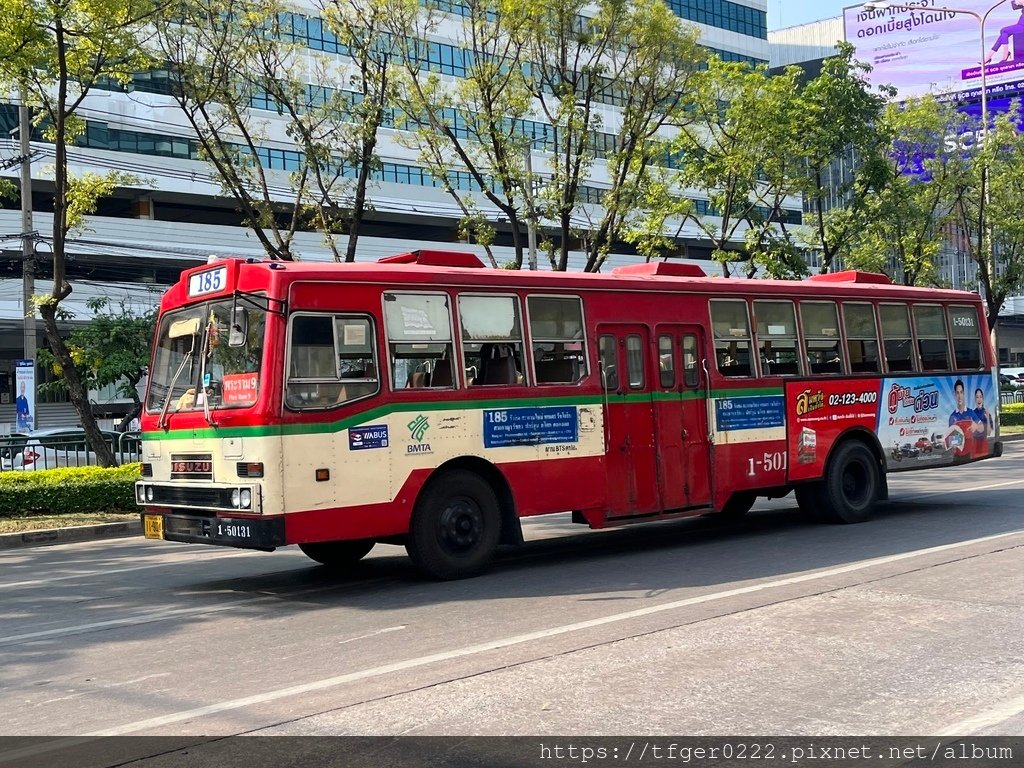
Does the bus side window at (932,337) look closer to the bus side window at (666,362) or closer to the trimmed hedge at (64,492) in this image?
the bus side window at (666,362)

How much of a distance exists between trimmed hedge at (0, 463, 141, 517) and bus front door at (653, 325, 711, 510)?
30.5 ft

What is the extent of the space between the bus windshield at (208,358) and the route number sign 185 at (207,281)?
0.44 feet

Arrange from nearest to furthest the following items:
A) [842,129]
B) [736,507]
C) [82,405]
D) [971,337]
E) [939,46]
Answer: [736,507] < [971,337] < [82,405] < [842,129] < [939,46]

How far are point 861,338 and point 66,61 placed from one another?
1304cm

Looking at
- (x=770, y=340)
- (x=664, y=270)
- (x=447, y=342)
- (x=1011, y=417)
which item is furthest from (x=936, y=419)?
(x=1011, y=417)

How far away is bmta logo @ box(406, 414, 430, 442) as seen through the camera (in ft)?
32.2

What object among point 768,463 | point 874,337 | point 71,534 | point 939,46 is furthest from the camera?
point 939,46

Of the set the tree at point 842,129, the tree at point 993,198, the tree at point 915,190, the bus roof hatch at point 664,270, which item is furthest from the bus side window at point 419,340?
the tree at point 993,198

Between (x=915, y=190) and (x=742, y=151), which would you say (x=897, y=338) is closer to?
(x=742, y=151)

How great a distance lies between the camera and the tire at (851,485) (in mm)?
13445

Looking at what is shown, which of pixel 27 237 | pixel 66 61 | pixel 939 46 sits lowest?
pixel 27 237

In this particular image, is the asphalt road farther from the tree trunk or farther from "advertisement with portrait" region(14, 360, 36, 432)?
"advertisement with portrait" region(14, 360, 36, 432)

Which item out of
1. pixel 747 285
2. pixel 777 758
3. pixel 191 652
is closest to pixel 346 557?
pixel 191 652

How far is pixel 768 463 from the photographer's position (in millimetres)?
12820
